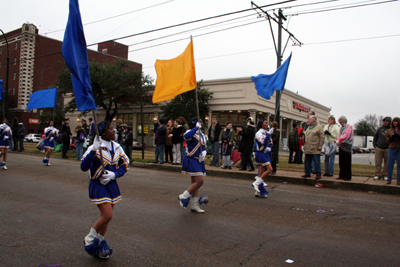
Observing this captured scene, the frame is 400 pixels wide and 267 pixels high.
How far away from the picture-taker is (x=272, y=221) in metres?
5.29

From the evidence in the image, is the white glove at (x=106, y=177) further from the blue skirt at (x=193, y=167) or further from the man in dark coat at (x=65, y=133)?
the man in dark coat at (x=65, y=133)

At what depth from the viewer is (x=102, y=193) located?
3623 millimetres

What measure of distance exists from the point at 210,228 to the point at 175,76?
3.63m

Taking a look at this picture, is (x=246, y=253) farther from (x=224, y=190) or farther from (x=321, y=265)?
(x=224, y=190)

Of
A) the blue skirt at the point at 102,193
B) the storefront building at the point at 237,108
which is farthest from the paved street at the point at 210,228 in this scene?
the storefront building at the point at 237,108

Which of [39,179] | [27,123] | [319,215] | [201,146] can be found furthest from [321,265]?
[27,123]

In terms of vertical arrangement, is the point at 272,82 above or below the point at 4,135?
above

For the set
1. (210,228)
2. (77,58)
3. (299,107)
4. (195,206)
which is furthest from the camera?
(299,107)

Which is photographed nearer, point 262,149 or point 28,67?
point 262,149

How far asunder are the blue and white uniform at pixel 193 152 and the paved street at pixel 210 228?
0.84 metres

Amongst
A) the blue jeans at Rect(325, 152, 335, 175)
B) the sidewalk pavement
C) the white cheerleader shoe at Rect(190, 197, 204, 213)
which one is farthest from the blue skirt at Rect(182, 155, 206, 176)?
the blue jeans at Rect(325, 152, 335, 175)

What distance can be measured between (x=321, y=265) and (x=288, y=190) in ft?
16.0

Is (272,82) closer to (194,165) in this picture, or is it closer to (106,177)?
(194,165)

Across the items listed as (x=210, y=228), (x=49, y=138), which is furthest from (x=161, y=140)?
(x=210, y=228)
